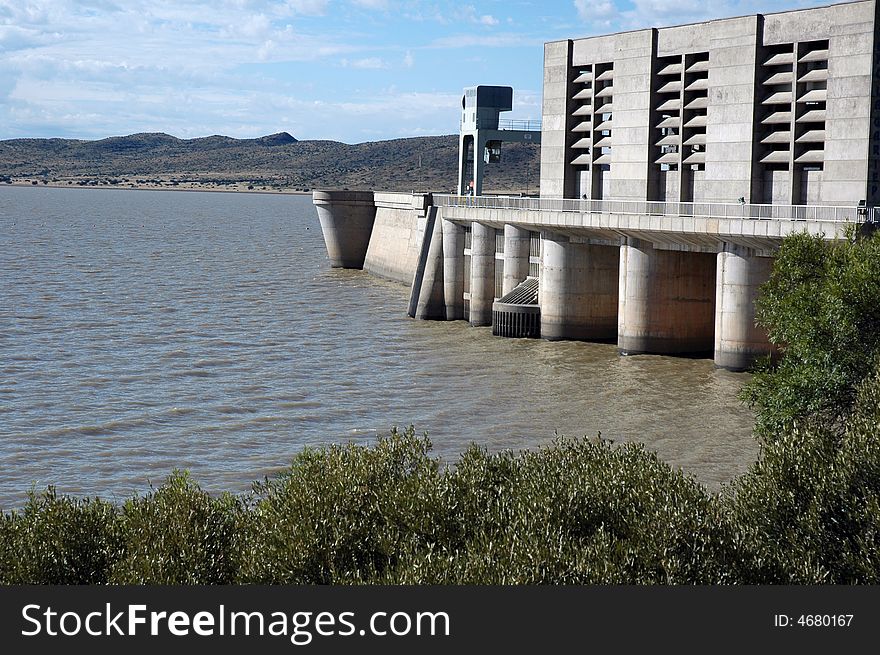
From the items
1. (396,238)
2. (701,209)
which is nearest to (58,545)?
(701,209)

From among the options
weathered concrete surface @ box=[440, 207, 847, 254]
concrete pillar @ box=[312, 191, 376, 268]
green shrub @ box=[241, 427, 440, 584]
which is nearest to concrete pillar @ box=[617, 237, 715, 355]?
weathered concrete surface @ box=[440, 207, 847, 254]

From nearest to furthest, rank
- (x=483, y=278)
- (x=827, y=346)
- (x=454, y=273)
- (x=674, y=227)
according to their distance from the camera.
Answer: (x=827, y=346)
(x=674, y=227)
(x=483, y=278)
(x=454, y=273)

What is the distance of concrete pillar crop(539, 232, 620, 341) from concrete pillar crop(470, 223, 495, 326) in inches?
199

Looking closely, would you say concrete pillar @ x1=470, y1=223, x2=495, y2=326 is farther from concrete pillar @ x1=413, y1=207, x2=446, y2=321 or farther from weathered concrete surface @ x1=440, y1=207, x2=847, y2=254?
concrete pillar @ x1=413, y1=207, x2=446, y2=321

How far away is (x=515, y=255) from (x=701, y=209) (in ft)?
35.8

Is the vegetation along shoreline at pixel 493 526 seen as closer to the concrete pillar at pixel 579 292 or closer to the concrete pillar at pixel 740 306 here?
the concrete pillar at pixel 740 306

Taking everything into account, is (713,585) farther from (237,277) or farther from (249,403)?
(237,277)

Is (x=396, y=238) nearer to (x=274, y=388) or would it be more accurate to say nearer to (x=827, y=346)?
(x=274, y=388)

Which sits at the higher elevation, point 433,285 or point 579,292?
point 579,292

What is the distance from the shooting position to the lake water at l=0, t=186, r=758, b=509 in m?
31.6

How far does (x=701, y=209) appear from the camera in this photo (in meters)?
45.5

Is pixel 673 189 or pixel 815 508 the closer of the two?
pixel 815 508

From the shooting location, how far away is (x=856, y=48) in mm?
43469

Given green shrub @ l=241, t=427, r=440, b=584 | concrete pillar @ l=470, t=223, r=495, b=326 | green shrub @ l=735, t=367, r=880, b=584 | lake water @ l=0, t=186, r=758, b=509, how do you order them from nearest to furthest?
green shrub @ l=241, t=427, r=440, b=584 < green shrub @ l=735, t=367, r=880, b=584 < lake water @ l=0, t=186, r=758, b=509 < concrete pillar @ l=470, t=223, r=495, b=326
